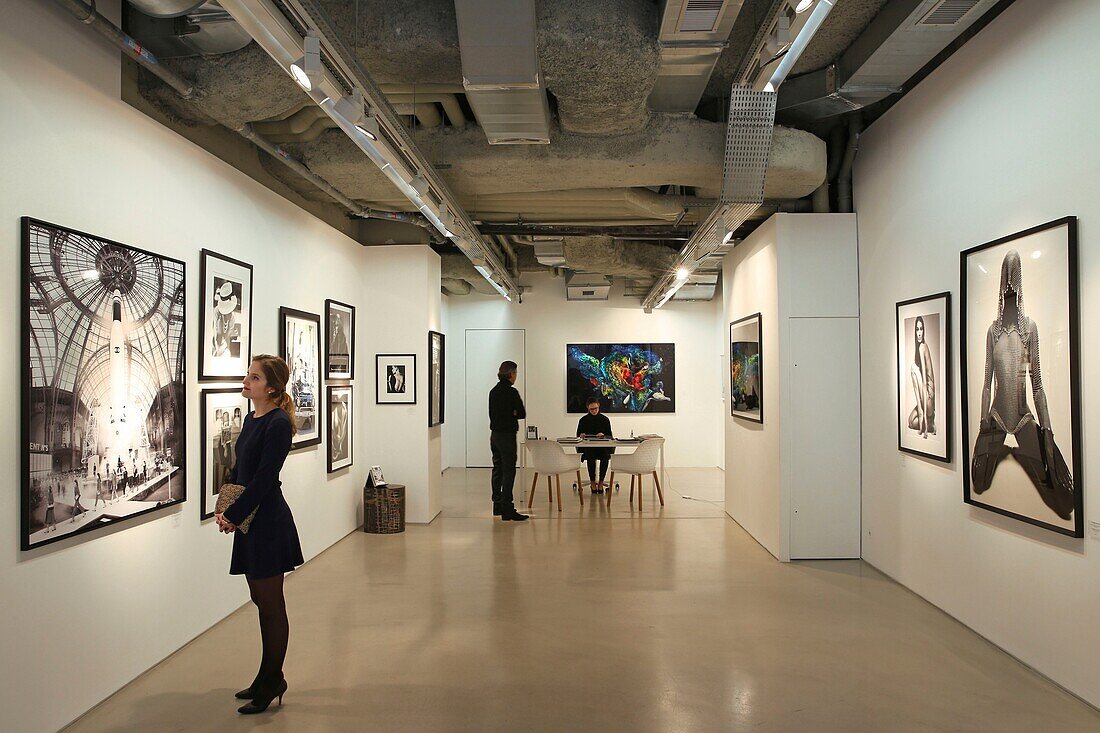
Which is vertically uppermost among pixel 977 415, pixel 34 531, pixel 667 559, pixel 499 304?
pixel 499 304

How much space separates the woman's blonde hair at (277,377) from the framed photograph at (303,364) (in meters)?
2.32

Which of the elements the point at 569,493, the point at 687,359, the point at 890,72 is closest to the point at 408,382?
the point at 569,493

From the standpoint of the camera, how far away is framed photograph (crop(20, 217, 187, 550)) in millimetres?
3191

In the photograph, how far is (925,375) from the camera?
5.14 m

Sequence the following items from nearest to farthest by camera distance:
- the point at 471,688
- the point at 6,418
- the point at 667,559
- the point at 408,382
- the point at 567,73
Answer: the point at 6,418
the point at 471,688
the point at 567,73
the point at 667,559
the point at 408,382

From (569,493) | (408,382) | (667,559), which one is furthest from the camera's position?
(569,493)

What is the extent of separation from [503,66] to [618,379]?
31.4 ft

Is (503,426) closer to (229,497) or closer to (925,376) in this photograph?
(925,376)

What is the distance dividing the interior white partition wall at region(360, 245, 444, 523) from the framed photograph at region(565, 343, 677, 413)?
17.2 ft

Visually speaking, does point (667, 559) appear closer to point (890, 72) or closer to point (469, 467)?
point (890, 72)

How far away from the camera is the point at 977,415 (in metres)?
4.48

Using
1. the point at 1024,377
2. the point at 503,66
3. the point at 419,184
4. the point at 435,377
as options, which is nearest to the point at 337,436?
the point at 435,377

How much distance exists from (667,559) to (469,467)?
6946 mm

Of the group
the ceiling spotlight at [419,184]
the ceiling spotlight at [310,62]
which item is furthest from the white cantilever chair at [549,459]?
the ceiling spotlight at [310,62]
